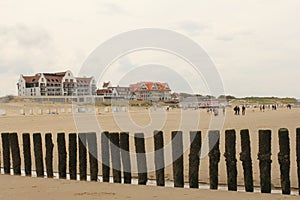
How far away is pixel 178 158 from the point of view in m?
7.97

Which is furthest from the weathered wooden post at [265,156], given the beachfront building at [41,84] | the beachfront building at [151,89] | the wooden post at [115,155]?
the beachfront building at [41,84]

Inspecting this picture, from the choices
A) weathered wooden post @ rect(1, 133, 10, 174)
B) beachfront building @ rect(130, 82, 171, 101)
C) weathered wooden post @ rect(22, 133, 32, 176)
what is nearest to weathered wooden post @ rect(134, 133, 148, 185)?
weathered wooden post @ rect(22, 133, 32, 176)

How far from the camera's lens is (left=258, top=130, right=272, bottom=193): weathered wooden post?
735 cm

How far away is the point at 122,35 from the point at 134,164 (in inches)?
223

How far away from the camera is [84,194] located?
7.12 m

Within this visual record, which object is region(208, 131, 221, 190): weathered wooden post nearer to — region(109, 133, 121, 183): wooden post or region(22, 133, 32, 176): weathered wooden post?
region(109, 133, 121, 183): wooden post

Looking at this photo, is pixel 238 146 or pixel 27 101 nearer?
pixel 238 146

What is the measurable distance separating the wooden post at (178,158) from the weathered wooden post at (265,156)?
4.82ft

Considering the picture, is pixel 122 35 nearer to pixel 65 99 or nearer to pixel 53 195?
pixel 53 195

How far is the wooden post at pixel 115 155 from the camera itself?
826 centimetres

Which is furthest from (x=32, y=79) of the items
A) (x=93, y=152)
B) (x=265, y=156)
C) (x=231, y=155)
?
(x=265, y=156)

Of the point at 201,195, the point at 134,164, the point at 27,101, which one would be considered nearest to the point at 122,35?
the point at 134,164

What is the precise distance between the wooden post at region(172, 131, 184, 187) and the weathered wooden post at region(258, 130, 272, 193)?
1469mm

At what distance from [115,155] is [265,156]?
2862 millimetres
